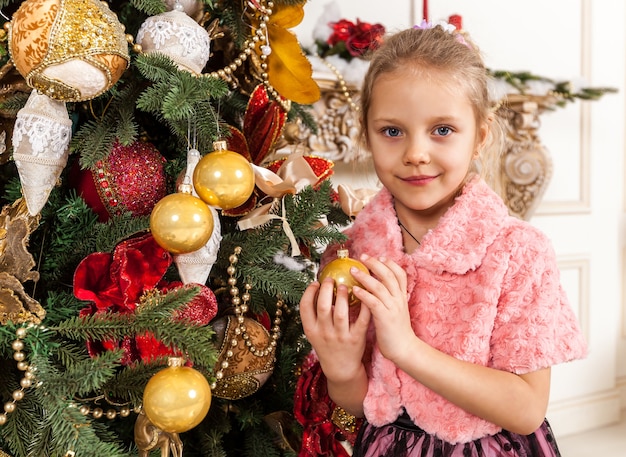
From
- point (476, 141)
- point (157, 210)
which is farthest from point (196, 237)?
point (476, 141)

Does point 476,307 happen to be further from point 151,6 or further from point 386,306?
point 151,6

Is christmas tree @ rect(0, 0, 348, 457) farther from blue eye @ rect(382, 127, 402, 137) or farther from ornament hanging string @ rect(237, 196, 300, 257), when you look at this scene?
blue eye @ rect(382, 127, 402, 137)

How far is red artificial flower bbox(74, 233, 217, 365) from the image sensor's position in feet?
2.35

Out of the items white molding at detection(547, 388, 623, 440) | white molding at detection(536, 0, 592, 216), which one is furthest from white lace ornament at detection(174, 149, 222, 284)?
white molding at detection(547, 388, 623, 440)

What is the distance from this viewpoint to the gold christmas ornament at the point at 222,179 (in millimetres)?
701

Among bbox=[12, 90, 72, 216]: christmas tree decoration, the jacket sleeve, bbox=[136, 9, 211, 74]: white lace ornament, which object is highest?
bbox=[136, 9, 211, 74]: white lace ornament

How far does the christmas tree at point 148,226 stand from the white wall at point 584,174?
1494 millimetres

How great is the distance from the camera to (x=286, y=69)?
0.92 metres

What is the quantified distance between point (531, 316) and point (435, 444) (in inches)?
7.9

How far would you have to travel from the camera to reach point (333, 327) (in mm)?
748

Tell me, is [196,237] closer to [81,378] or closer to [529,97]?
[81,378]

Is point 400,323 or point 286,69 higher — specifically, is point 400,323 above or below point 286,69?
below

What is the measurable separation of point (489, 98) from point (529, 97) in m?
1.23

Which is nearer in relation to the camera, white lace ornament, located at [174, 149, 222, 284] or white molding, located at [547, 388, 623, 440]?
white lace ornament, located at [174, 149, 222, 284]
